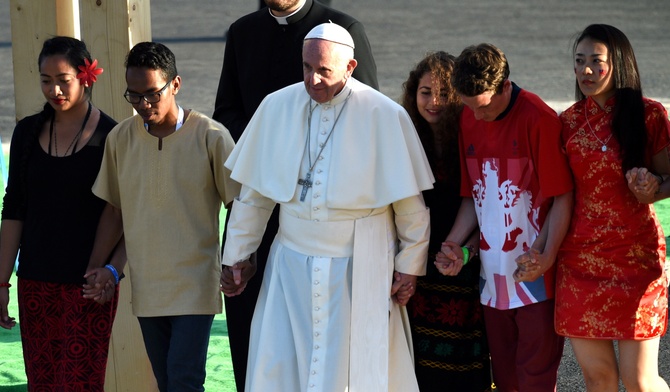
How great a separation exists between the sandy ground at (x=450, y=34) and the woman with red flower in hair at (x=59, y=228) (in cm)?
774

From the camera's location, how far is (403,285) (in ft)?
13.8

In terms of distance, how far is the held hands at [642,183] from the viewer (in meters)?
3.81

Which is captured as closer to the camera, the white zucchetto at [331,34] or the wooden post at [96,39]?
the white zucchetto at [331,34]

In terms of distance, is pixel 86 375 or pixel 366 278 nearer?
pixel 366 278

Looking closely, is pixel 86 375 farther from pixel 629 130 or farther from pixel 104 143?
pixel 629 130

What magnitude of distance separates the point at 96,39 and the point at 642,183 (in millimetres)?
2679

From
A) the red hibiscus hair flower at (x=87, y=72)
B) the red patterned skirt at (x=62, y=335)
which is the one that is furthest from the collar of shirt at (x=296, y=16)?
the red patterned skirt at (x=62, y=335)

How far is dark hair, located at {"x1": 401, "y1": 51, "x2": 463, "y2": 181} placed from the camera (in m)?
4.51

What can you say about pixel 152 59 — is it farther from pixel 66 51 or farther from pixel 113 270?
pixel 113 270

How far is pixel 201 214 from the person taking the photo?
4.37 meters

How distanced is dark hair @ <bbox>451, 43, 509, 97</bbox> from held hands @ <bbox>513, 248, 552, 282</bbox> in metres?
0.66

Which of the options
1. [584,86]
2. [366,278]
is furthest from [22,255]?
[584,86]

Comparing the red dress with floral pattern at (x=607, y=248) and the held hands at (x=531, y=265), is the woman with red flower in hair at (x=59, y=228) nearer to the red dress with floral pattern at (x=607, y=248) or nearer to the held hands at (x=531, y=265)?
the held hands at (x=531, y=265)

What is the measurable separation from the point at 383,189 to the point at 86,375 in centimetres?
151
